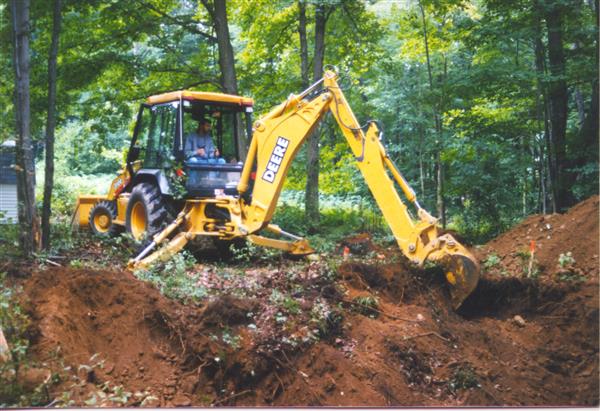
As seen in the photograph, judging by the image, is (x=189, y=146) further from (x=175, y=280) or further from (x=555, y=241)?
(x=555, y=241)

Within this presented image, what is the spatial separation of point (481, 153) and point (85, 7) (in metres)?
4.62

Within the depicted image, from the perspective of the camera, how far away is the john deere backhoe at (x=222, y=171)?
622 cm

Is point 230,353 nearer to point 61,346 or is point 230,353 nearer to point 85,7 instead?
point 61,346

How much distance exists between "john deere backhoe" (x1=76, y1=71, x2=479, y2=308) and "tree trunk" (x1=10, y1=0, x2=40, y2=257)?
0.97m

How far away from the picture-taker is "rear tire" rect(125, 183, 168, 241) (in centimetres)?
718

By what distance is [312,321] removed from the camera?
482 centimetres

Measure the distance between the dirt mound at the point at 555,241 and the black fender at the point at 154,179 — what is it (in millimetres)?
3345

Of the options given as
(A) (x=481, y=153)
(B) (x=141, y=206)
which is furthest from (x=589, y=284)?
(B) (x=141, y=206)

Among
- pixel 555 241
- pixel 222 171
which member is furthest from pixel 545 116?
pixel 222 171

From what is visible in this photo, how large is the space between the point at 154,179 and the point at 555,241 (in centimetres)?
422

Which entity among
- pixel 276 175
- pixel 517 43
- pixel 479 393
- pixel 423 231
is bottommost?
pixel 479 393

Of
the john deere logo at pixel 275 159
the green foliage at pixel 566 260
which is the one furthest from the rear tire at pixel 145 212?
the green foliage at pixel 566 260

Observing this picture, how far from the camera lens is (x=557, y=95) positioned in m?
7.05

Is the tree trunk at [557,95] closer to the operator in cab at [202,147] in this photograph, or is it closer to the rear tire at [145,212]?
the operator in cab at [202,147]
